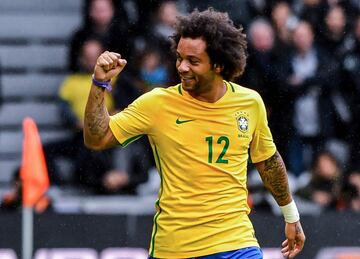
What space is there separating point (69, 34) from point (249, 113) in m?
4.49

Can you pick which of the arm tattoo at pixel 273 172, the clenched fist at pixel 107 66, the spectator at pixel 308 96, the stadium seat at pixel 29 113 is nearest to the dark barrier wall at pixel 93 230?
the spectator at pixel 308 96

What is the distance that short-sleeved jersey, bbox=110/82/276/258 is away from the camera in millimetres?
5809

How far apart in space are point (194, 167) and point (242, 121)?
393 millimetres

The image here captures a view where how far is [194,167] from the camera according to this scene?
5.83 meters

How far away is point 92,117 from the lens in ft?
18.5

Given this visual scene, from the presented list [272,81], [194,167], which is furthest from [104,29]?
[194,167]

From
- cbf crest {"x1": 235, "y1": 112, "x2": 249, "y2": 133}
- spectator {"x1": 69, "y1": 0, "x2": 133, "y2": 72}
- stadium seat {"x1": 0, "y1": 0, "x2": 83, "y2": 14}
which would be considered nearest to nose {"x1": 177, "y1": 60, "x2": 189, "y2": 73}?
cbf crest {"x1": 235, "y1": 112, "x2": 249, "y2": 133}

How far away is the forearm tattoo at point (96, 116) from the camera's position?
18.3ft

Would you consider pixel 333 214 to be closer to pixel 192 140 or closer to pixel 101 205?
pixel 101 205

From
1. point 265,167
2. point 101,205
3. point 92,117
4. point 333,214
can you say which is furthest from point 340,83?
point 92,117

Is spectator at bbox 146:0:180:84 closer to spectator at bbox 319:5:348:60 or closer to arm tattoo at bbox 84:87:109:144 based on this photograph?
spectator at bbox 319:5:348:60

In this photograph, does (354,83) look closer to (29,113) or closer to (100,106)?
(29,113)

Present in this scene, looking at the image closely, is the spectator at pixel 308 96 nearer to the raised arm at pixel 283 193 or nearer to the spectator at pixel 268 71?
the spectator at pixel 268 71

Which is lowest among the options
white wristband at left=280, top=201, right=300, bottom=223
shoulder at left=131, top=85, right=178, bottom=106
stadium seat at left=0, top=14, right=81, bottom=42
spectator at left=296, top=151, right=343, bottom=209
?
spectator at left=296, top=151, right=343, bottom=209
